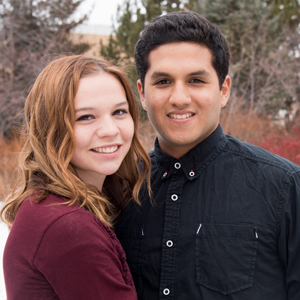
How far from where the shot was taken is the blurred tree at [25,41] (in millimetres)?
10555

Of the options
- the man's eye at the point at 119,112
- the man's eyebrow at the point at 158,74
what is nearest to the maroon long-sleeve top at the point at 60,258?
the man's eye at the point at 119,112

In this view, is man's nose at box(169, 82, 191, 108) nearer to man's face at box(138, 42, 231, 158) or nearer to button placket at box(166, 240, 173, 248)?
man's face at box(138, 42, 231, 158)

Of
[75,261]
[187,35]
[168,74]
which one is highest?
[187,35]

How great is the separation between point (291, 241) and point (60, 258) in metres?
1.03

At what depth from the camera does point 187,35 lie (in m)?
1.92

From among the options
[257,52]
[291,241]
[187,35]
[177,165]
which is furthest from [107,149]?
[257,52]

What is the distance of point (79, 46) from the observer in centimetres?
1220

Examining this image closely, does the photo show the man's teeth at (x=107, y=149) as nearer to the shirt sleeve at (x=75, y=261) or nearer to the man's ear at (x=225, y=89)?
the shirt sleeve at (x=75, y=261)

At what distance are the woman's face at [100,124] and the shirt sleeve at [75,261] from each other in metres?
0.40

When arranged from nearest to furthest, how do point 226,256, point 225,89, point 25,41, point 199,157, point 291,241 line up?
point 291,241, point 226,256, point 199,157, point 225,89, point 25,41

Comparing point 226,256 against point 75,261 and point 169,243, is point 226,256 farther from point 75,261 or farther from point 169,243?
point 75,261

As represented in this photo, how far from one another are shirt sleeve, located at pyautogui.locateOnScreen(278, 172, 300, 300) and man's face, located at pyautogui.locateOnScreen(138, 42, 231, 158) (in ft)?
1.96

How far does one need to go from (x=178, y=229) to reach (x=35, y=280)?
739mm

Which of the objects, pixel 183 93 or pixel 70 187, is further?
pixel 183 93
